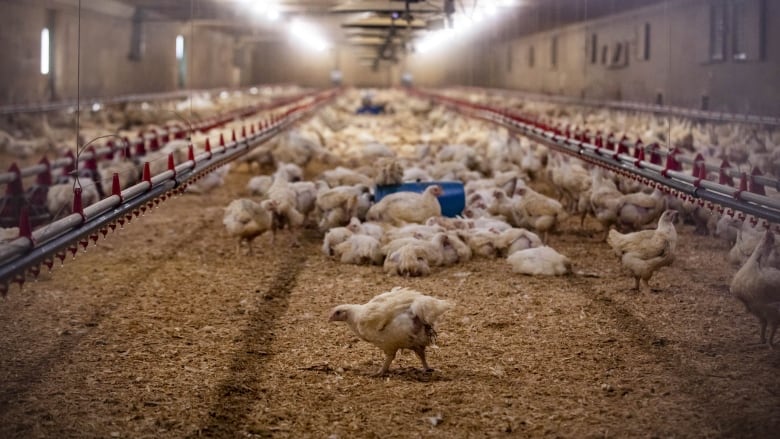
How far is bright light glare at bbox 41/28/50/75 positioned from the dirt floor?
46.2 feet

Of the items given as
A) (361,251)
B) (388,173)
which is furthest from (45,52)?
(361,251)

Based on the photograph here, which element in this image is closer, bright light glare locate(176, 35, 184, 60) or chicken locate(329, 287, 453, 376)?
chicken locate(329, 287, 453, 376)

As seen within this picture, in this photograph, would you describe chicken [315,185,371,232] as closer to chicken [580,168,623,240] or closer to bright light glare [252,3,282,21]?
chicken [580,168,623,240]

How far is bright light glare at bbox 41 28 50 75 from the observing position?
69.1ft

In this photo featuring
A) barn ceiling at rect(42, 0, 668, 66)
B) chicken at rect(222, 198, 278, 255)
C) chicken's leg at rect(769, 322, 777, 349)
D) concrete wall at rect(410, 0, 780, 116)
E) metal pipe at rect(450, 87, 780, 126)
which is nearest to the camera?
chicken's leg at rect(769, 322, 777, 349)

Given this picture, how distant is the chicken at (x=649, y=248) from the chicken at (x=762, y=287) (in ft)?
4.18

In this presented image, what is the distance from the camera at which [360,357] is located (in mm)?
5535

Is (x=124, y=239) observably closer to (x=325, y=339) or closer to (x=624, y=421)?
(x=325, y=339)

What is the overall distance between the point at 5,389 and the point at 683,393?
11.8ft

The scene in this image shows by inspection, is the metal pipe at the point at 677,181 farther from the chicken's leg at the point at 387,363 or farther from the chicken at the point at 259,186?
the chicken at the point at 259,186

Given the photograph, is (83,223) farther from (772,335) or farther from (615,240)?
(615,240)

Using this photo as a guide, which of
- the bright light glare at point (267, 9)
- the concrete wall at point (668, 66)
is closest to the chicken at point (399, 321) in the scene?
the concrete wall at point (668, 66)

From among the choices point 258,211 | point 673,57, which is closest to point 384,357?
point 258,211

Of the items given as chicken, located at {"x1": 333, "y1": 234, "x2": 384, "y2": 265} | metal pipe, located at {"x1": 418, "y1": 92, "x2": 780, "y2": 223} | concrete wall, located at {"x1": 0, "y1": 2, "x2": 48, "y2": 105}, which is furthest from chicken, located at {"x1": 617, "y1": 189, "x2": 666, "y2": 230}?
concrete wall, located at {"x1": 0, "y1": 2, "x2": 48, "y2": 105}
